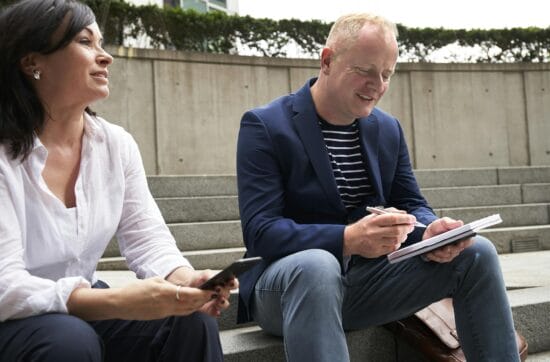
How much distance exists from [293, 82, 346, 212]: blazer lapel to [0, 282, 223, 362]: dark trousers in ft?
2.73

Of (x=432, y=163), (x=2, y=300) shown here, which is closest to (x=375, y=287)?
(x=2, y=300)

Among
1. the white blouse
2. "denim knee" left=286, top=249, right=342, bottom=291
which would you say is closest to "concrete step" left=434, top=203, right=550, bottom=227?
"denim knee" left=286, top=249, right=342, bottom=291

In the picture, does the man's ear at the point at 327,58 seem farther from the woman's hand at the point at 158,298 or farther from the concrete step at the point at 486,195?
the concrete step at the point at 486,195

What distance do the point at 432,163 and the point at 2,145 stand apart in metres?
9.10

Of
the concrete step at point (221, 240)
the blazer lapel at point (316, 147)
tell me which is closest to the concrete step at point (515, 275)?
the concrete step at point (221, 240)

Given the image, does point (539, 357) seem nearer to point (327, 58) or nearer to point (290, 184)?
point (290, 184)

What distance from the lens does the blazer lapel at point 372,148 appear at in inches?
104

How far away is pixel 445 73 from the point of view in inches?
415

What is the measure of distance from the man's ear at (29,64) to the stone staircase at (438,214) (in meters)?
1.23

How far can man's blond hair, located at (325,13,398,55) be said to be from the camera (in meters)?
2.55

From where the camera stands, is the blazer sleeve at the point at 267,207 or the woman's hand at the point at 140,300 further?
the blazer sleeve at the point at 267,207

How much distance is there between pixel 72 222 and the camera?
1.86m

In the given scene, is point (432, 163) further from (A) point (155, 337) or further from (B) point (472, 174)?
(A) point (155, 337)

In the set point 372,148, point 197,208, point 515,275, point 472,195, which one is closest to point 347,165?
point 372,148
